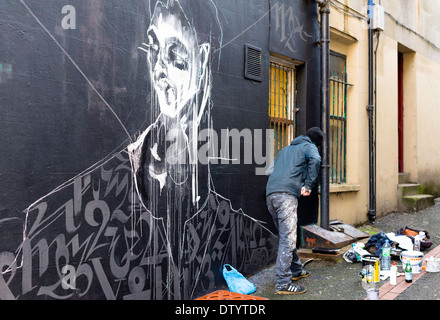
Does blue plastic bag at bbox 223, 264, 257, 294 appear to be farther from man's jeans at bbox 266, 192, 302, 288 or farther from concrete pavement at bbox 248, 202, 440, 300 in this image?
man's jeans at bbox 266, 192, 302, 288

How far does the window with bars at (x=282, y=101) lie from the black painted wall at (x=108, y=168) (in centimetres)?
78

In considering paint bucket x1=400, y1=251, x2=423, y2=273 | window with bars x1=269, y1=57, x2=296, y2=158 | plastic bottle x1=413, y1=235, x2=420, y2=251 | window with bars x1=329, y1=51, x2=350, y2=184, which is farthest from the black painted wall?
window with bars x1=329, y1=51, x2=350, y2=184

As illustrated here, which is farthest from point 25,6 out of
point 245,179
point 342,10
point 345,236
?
point 342,10

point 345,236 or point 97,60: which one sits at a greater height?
point 97,60

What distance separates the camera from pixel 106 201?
401 centimetres

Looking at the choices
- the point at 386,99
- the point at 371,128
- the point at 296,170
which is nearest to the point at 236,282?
the point at 296,170

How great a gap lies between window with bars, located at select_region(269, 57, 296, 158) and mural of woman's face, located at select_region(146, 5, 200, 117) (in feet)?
6.00

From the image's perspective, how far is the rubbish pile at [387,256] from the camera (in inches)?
196

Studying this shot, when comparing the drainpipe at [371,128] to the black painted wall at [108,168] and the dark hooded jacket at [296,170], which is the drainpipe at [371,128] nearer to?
the black painted wall at [108,168]

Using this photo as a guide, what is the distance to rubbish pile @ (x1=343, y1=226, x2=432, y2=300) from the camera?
498 cm

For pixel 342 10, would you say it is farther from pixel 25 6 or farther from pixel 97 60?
pixel 25 6

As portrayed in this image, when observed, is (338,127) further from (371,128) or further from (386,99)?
(386,99)

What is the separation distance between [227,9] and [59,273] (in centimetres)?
367

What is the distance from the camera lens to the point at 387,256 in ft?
17.7
